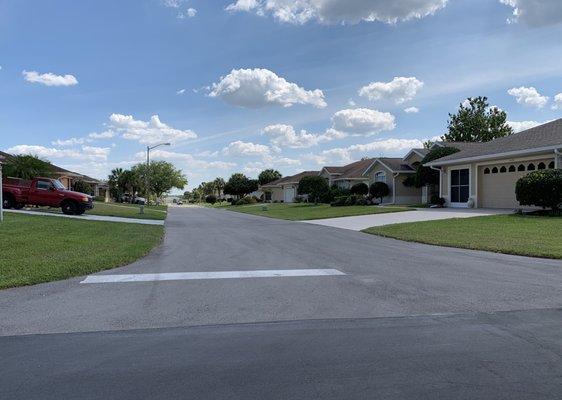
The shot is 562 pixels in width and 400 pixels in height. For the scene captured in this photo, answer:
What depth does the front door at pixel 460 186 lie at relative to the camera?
104ft

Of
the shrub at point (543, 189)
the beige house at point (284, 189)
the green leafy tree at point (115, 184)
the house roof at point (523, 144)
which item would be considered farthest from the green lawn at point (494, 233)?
the green leafy tree at point (115, 184)

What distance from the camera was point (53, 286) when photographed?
864 cm

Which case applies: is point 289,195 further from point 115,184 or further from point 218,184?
point 218,184

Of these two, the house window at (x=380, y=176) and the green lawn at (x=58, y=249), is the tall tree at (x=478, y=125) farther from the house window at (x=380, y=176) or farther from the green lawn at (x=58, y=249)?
the green lawn at (x=58, y=249)

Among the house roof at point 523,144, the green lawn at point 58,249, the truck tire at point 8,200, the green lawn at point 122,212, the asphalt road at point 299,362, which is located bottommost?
the asphalt road at point 299,362

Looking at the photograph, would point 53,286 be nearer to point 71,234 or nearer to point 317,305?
point 317,305

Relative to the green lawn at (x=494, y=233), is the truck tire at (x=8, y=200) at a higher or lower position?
higher

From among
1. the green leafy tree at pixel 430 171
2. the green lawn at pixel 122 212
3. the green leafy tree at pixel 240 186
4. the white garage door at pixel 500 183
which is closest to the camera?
the white garage door at pixel 500 183

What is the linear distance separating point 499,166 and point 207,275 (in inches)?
938

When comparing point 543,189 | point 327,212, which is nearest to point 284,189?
point 327,212

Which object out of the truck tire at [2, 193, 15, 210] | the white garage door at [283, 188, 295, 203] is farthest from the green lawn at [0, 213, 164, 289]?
the white garage door at [283, 188, 295, 203]

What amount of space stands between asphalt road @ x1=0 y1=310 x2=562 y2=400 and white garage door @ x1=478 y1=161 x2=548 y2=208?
23.3 metres

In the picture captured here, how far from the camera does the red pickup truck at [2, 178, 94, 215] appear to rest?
84.3 ft

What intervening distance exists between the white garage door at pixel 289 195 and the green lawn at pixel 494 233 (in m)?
52.9
